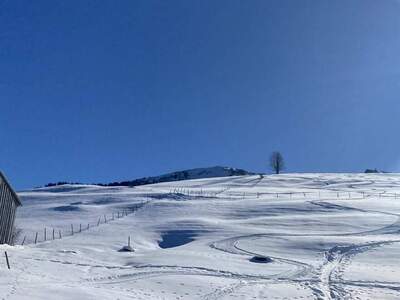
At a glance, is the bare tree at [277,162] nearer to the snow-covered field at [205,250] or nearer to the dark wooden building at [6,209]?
the snow-covered field at [205,250]

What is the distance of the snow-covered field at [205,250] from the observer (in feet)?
63.6

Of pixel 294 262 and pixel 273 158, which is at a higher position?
pixel 273 158

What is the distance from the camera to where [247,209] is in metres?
50.5

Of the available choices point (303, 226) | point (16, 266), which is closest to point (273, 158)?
point (303, 226)

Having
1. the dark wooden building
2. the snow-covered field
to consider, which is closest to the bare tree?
the snow-covered field

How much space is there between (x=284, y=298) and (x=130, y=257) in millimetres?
13238

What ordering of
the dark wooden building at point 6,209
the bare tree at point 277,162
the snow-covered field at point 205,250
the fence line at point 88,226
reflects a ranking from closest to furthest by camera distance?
the snow-covered field at point 205,250, the dark wooden building at point 6,209, the fence line at point 88,226, the bare tree at point 277,162

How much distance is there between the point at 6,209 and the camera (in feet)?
111

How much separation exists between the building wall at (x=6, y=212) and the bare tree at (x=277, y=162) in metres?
101

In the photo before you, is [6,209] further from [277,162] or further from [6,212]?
[277,162]

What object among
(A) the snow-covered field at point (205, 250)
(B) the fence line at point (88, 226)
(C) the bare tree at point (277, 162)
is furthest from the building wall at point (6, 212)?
(C) the bare tree at point (277, 162)

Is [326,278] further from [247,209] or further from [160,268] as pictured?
[247,209]

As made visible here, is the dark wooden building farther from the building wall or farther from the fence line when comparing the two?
the fence line

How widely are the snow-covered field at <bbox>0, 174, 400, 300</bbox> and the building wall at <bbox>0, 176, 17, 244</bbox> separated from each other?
178 centimetres
